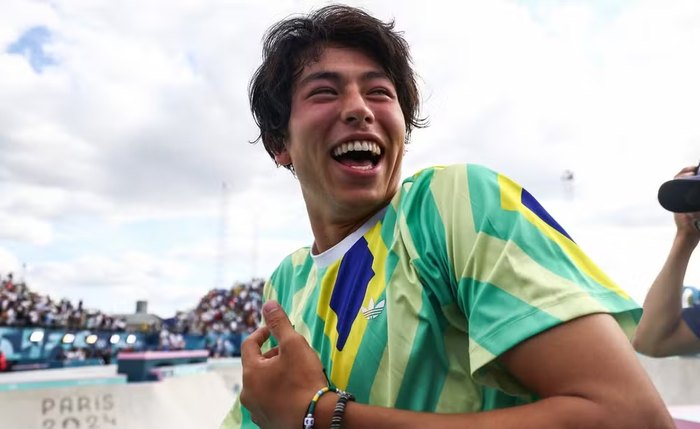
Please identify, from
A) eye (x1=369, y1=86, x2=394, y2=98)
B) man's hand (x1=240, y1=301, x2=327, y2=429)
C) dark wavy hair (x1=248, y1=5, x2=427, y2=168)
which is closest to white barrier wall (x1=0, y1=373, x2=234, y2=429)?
dark wavy hair (x1=248, y1=5, x2=427, y2=168)

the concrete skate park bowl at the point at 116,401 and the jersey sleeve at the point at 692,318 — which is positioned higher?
the jersey sleeve at the point at 692,318

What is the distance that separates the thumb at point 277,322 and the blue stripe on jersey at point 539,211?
0.65 metres

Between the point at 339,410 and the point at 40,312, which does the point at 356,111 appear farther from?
the point at 40,312

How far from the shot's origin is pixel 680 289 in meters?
3.08

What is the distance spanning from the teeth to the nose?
0.06m

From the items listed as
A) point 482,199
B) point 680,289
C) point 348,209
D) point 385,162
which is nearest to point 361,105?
point 385,162

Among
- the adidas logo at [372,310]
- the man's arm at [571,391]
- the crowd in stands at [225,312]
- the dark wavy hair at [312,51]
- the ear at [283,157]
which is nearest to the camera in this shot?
the man's arm at [571,391]

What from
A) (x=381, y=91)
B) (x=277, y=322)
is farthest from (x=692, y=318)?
(x=277, y=322)

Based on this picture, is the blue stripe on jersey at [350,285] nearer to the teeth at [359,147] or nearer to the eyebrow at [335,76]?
the teeth at [359,147]

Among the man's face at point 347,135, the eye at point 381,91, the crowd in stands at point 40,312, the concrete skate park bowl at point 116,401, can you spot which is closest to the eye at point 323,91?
the man's face at point 347,135

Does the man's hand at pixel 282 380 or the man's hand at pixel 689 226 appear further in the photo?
the man's hand at pixel 689 226

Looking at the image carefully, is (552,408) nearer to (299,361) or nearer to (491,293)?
(491,293)

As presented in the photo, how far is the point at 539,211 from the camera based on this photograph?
126 centimetres

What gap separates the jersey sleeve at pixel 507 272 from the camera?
1079mm
